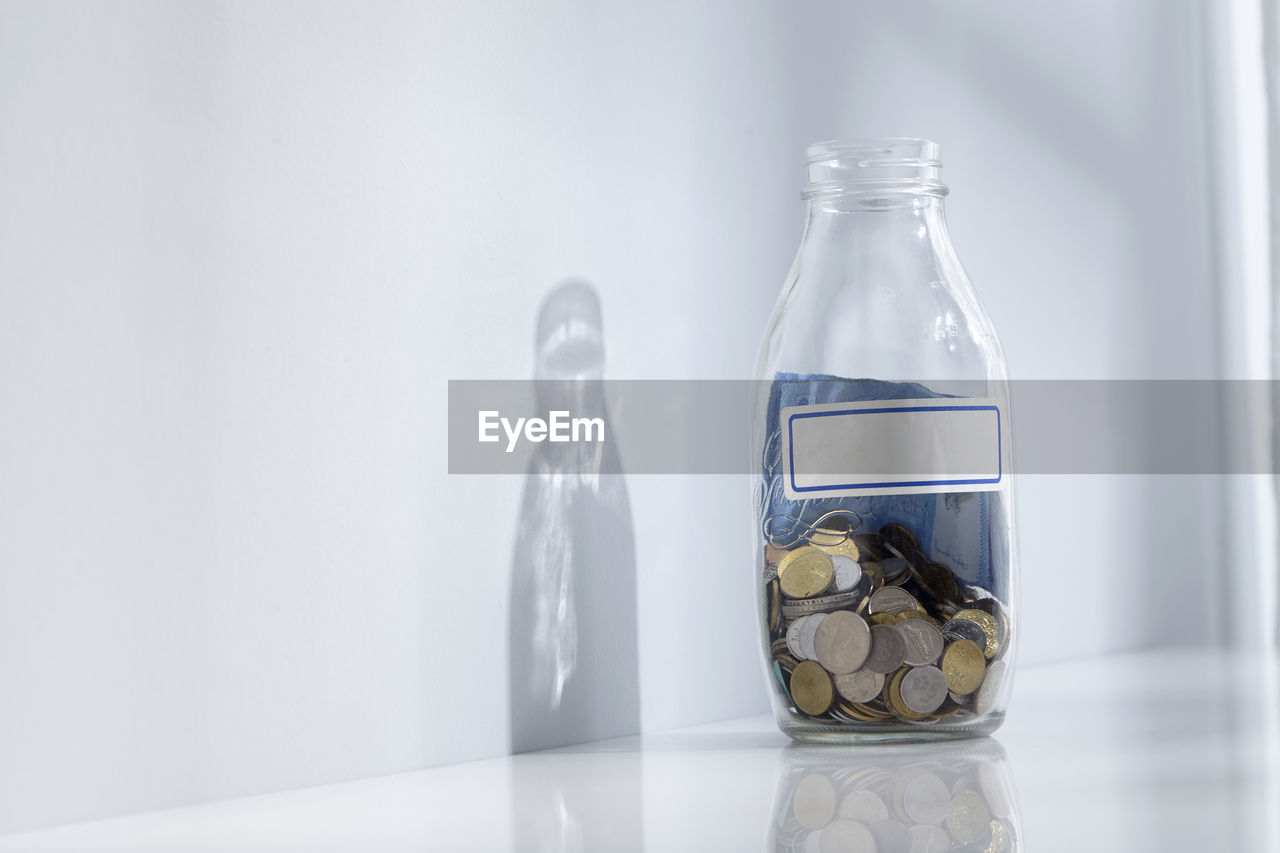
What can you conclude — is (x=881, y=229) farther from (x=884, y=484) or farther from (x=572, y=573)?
(x=572, y=573)

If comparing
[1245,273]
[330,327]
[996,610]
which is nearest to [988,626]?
[996,610]

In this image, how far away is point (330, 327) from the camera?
1.92ft

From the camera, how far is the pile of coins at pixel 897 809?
45cm

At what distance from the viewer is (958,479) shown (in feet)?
2.13

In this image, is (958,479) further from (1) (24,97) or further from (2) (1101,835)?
(1) (24,97)

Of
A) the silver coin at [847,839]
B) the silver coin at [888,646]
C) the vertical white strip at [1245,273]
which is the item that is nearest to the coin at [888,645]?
the silver coin at [888,646]

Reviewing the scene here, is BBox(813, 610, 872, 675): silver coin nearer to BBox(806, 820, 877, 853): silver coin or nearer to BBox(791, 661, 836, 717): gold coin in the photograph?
BBox(791, 661, 836, 717): gold coin

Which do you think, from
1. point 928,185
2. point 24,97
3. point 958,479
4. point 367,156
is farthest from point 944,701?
point 24,97

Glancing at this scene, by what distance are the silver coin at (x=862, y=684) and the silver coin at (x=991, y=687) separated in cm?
6

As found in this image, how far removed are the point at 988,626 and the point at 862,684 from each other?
7 cm

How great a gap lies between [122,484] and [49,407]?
4 centimetres

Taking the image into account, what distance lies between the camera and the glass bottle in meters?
0.63

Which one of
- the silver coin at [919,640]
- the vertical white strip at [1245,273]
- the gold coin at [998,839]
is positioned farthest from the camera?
the vertical white strip at [1245,273]

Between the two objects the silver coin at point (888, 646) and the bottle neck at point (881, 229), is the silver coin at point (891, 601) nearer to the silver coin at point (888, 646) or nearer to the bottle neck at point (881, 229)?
the silver coin at point (888, 646)
